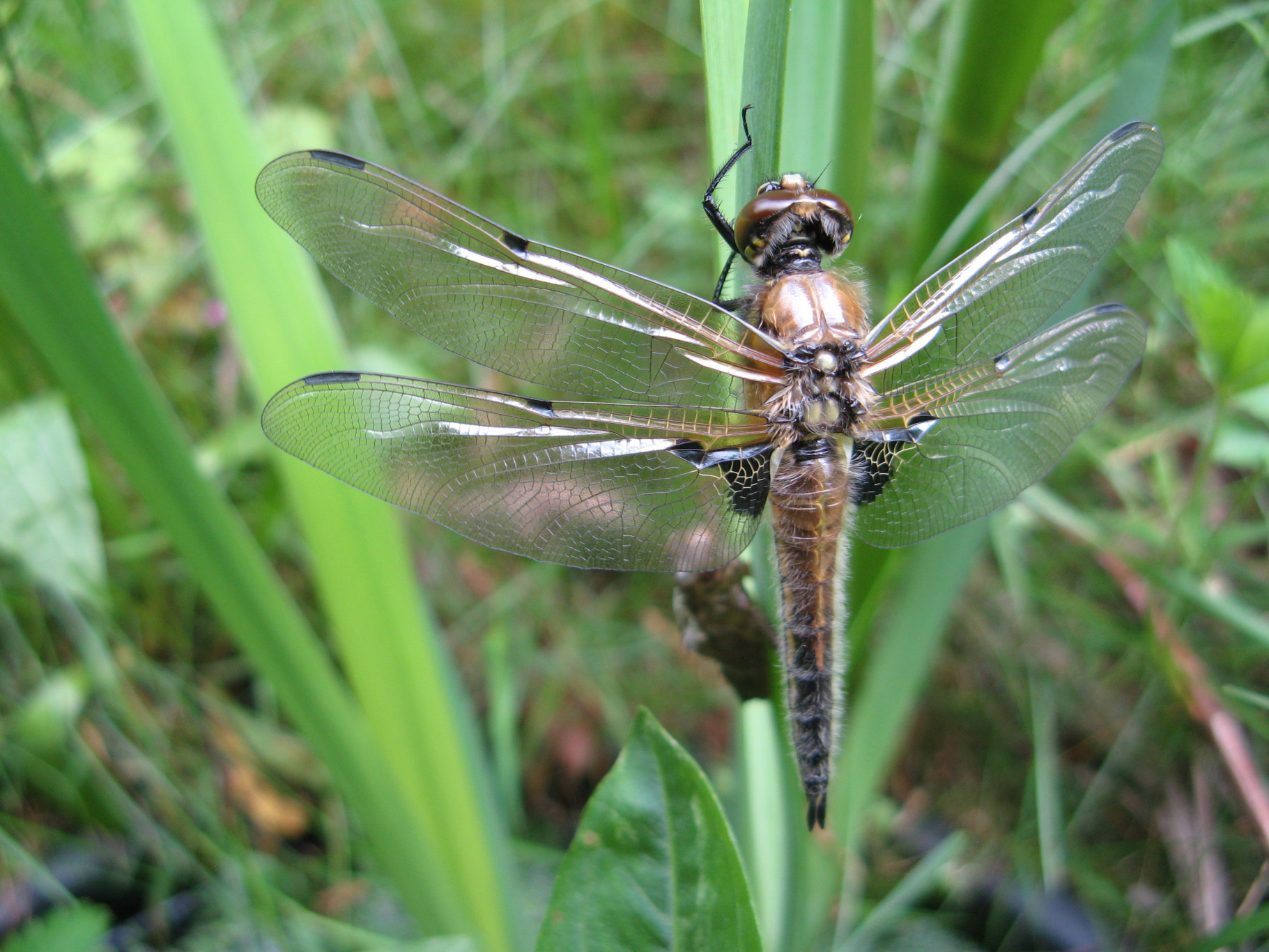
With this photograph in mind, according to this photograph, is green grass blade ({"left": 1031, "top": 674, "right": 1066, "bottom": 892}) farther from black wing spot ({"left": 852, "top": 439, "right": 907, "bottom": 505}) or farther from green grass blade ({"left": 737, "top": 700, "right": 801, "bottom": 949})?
black wing spot ({"left": 852, "top": 439, "right": 907, "bottom": 505})

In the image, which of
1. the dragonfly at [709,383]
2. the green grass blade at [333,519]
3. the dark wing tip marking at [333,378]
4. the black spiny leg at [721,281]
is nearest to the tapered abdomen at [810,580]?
the dragonfly at [709,383]

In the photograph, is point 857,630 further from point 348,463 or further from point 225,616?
point 225,616

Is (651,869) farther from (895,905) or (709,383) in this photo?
(895,905)

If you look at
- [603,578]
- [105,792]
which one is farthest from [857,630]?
[105,792]

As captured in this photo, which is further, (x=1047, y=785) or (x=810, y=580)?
(x=1047, y=785)

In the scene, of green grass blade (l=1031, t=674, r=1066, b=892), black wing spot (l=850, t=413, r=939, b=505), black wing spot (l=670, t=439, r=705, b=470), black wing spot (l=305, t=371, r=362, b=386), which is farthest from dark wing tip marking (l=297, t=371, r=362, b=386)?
green grass blade (l=1031, t=674, r=1066, b=892)

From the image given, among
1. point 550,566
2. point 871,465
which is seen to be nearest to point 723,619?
point 871,465
